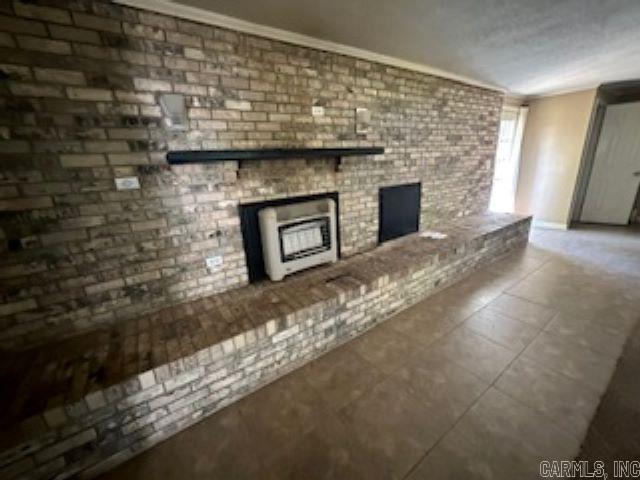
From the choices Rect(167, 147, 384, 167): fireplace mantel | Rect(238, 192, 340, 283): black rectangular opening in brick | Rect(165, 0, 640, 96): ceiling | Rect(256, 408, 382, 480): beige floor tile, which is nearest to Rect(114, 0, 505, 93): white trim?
Rect(165, 0, 640, 96): ceiling

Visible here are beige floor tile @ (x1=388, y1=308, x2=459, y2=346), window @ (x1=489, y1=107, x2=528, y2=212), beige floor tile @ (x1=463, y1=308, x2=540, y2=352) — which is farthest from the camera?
window @ (x1=489, y1=107, x2=528, y2=212)

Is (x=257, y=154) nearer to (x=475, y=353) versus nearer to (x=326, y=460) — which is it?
(x=326, y=460)

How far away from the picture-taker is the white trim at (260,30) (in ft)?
4.94

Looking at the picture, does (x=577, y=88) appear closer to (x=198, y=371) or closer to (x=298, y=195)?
(x=298, y=195)

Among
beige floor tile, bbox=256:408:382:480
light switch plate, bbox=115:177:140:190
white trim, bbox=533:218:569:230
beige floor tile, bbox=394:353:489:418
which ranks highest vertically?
light switch plate, bbox=115:177:140:190

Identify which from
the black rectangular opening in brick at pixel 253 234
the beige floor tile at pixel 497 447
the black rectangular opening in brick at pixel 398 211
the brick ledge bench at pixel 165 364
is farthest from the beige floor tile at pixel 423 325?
the black rectangular opening in brick at pixel 253 234

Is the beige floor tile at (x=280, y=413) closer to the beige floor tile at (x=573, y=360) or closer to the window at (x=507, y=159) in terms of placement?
the beige floor tile at (x=573, y=360)

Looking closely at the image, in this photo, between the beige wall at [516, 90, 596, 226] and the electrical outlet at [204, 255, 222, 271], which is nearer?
the electrical outlet at [204, 255, 222, 271]

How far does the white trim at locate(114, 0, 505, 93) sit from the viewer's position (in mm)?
1504

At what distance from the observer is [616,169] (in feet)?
15.3

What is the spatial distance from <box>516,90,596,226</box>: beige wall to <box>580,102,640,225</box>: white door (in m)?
0.78

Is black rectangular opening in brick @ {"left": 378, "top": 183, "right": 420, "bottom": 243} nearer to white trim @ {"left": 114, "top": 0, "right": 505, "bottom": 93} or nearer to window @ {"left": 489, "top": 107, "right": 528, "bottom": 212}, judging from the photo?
white trim @ {"left": 114, "top": 0, "right": 505, "bottom": 93}

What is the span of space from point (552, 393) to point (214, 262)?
7.61 feet

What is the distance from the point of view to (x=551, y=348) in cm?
197
